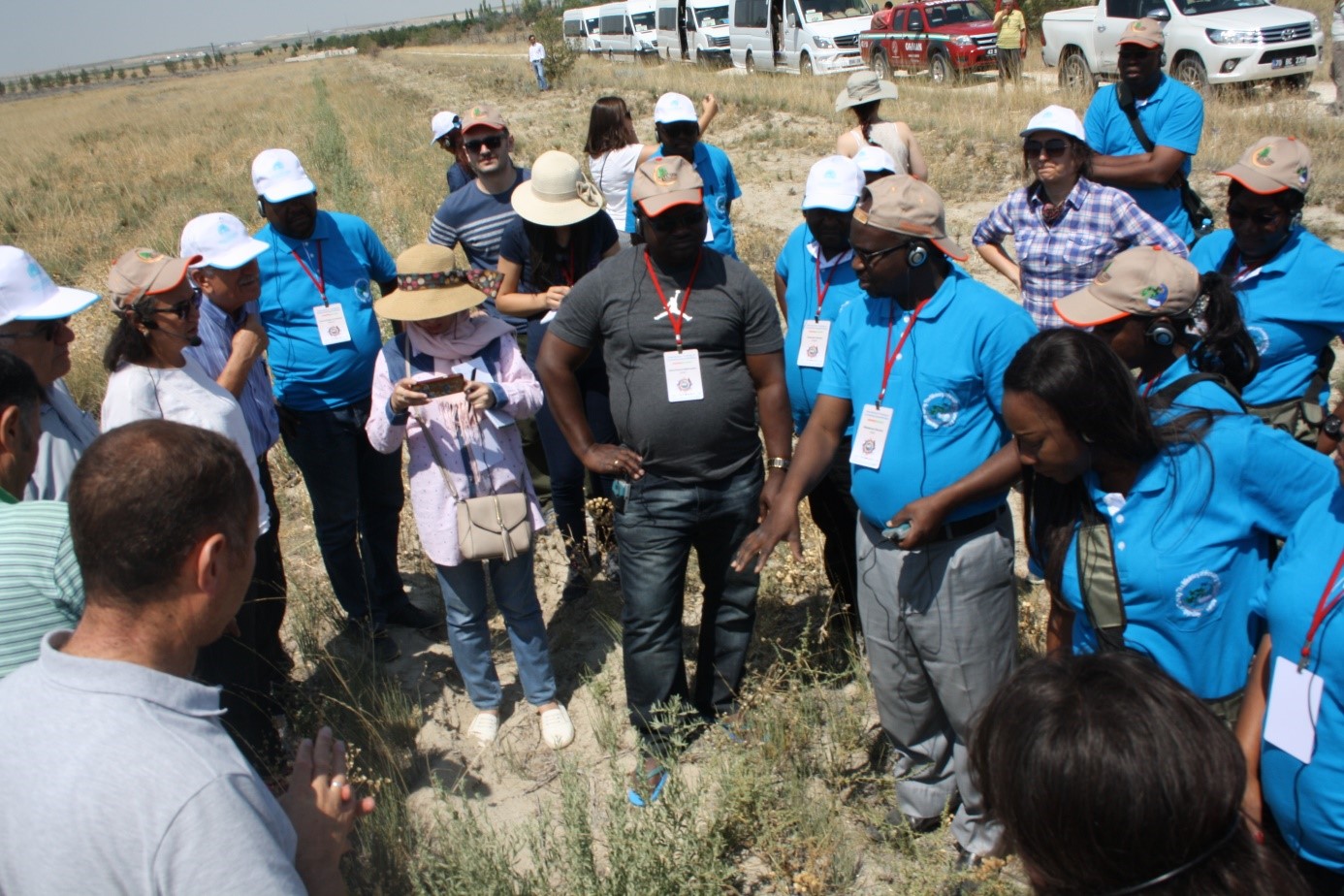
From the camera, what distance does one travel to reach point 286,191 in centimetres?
391

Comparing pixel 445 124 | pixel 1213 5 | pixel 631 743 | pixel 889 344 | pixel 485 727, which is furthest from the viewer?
pixel 1213 5

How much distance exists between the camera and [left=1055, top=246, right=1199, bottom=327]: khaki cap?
2.39m

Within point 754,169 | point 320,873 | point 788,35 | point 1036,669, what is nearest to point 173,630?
point 320,873

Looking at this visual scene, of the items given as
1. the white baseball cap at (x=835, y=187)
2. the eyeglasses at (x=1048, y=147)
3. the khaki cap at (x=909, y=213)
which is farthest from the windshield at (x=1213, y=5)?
the khaki cap at (x=909, y=213)

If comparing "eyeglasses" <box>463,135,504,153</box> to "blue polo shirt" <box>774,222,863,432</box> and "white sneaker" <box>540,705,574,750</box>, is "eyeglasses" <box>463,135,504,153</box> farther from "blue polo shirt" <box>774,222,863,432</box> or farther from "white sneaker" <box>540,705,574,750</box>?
"white sneaker" <box>540,705,574,750</box>

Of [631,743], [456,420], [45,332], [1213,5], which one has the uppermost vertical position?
[1213,5]

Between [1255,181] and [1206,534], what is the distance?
5.12 feet

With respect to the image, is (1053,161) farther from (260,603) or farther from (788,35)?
(788,35)

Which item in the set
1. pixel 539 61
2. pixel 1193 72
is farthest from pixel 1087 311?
pixel 539 61

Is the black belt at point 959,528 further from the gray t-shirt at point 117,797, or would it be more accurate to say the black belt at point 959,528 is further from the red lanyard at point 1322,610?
the gray t-shirt at point 117,797

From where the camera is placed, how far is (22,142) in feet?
102

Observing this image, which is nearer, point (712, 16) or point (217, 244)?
point (217, 244)

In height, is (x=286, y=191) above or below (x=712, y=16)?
below

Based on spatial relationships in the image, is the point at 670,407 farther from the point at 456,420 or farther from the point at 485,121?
the point at 485,121
